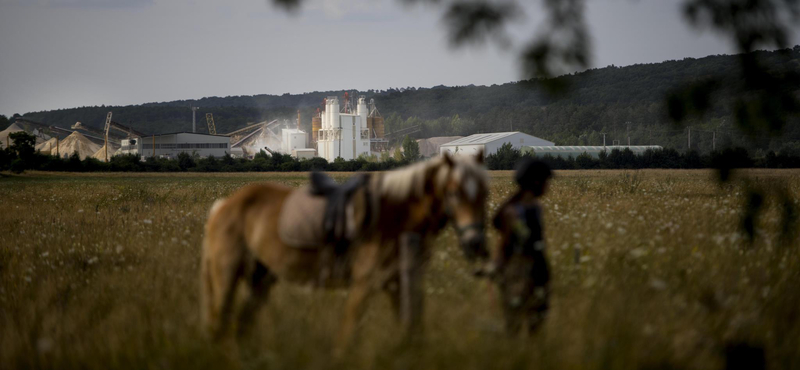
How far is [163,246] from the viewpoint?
32.0 feet

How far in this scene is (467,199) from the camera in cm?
395

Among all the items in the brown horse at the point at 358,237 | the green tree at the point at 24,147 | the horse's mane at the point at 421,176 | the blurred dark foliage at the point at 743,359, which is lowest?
the blurred dark foliage at the point at 743,359

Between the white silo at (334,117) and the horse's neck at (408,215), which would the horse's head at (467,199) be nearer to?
the horse's neck at (408,215)

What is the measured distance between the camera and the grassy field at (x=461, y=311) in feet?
13.9

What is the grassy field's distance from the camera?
4223 millimetres

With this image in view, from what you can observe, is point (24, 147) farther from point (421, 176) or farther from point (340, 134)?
point (421, 176)

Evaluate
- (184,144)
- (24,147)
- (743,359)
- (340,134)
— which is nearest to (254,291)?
(743,359)

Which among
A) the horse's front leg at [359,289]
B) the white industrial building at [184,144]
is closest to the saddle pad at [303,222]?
the horse's front leg at [359,289]

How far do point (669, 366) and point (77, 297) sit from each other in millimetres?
6385

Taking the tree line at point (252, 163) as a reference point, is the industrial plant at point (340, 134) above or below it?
above

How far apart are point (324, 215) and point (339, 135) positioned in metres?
136

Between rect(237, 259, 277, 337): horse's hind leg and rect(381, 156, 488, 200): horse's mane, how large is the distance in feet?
4.79

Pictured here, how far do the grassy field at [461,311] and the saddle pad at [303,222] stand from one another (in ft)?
1.47

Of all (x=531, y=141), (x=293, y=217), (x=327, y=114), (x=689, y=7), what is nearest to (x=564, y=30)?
(x=689, y=7)
